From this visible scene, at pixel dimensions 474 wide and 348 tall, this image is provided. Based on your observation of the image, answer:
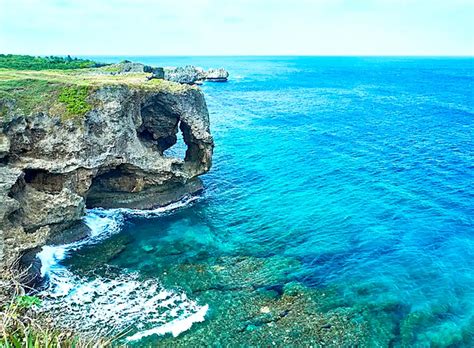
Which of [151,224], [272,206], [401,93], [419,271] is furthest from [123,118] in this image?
[401,93]

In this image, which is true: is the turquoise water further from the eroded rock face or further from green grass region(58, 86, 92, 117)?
green grass region(58, 86, 92, 117)

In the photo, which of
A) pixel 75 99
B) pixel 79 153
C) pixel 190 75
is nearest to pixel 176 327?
pixel 79 153

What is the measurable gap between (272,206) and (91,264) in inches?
682

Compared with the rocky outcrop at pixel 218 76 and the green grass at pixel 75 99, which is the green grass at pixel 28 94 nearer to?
the green grass at pixel 75 99

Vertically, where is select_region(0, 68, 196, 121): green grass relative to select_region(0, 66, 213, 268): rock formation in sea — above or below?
above

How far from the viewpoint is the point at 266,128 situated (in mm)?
71812

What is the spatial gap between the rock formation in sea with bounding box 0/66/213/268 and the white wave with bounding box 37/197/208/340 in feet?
10.0

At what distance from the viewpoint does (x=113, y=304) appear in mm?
26672

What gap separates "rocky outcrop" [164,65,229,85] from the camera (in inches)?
5255

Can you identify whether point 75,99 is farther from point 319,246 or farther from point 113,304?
point 319,246

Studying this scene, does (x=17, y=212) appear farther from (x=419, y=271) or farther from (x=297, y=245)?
(x=419, y=271)

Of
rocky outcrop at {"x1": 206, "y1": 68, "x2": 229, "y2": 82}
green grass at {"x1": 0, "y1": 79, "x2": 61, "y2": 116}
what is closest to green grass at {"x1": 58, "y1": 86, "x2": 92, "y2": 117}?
green grass at {"x1": 0, "y1": 79, "x2": 61, "y2": 116}

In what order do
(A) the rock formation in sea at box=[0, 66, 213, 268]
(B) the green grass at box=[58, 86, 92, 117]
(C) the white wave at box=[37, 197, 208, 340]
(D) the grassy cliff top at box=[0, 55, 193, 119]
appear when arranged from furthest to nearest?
(B) the green grass at box=[58, 86, 92, 117], (D) the grassy cliff top at box=[0, 55, 193, 119], (A) the rock formation in sea at box=[0, 66, 213, 268], (C) the white wave at box=[37, 197, 208, 340]

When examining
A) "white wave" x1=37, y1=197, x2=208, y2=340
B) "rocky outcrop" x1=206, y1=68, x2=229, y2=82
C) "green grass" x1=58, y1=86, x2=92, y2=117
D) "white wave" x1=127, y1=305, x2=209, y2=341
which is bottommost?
"white wave" x1=127, y1=305, x2=209, y2=341
